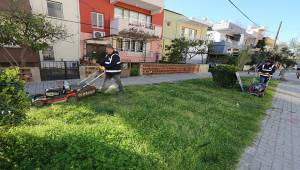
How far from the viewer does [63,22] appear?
48.4ft

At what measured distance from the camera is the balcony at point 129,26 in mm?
16625

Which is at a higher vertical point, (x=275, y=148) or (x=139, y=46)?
(x=139, y=46)

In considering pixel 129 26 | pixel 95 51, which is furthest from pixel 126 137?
pixel 129 26

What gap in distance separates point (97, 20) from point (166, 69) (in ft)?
24.4

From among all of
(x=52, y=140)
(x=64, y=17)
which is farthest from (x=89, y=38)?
(x=52, y=140)

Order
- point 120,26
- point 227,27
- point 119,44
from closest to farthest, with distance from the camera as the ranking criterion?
1. point 120,26
2. point 119,44
3. point 227,27

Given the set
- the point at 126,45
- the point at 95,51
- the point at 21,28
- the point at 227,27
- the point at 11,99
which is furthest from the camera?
the point at 227,27

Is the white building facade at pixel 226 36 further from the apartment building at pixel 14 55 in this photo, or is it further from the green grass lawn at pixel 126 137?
the green grass lawn at pixel 126 137

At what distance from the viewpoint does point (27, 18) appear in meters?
8.86

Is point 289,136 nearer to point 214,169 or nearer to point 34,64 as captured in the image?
point 214,169

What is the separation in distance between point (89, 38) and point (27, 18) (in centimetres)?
752

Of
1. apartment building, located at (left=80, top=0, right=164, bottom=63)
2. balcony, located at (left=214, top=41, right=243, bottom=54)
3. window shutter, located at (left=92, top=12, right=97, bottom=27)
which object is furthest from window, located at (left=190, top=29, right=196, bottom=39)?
window shutter, located at (left=92, top=12, right=97, bottom=27)

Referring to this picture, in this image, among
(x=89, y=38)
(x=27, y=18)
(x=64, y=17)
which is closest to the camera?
(x=27, y=18)

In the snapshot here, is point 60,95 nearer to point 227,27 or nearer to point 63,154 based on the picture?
point 63,154
